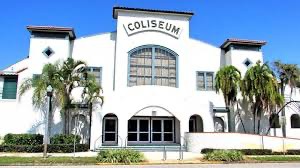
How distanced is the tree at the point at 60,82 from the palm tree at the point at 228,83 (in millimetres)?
11625

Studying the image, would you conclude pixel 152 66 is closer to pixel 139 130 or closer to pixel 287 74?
pixel 139 130

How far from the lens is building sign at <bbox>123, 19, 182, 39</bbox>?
2834cm

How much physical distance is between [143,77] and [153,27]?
4.83 meters

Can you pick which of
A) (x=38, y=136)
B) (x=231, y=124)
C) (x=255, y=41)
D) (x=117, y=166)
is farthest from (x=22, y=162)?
(x=255, y=41)

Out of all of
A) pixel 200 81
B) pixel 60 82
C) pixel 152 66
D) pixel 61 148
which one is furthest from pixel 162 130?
pixel 60 82

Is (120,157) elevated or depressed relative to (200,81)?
depressed

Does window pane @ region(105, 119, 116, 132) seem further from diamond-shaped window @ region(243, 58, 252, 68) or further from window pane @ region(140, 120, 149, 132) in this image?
diamond-shaped window @ region(243, 58, 252, 68)

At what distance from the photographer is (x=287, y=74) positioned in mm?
28844

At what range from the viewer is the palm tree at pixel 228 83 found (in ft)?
86.7

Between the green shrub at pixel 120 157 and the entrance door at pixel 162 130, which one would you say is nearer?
the green shrub at pixel 120 157

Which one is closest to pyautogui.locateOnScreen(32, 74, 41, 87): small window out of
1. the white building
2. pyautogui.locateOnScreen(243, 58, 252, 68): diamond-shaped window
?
the white building

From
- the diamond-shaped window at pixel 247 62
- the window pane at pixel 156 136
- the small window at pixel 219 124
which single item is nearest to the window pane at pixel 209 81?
the small window at pixel 219 124

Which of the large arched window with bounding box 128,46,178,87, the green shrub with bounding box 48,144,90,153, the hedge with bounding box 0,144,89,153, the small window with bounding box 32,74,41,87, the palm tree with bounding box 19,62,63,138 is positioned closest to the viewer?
the hedge with bounding box 0,144,89,153

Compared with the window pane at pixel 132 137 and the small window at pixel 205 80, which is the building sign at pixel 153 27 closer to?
the small window at pixel 205 80
